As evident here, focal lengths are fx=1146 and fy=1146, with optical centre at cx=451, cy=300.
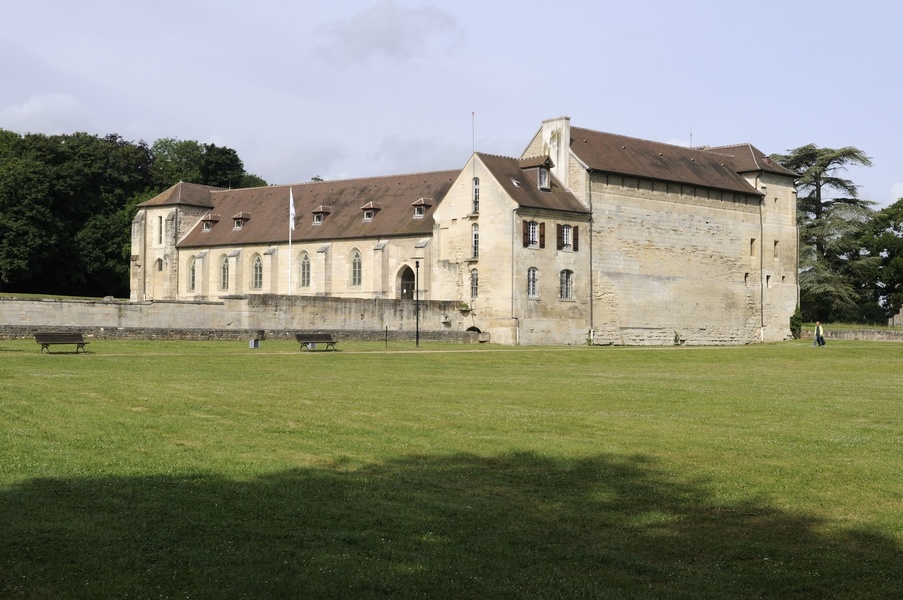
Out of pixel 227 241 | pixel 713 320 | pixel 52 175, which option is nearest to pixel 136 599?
pixel 713 320

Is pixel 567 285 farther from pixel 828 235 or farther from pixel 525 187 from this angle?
pixel 828 235

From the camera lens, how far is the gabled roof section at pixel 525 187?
2462 inches

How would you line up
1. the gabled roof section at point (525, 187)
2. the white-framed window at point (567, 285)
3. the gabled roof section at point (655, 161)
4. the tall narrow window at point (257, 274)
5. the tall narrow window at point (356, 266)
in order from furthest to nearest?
the tall narrow window at point (257, 274) → the tall narrow window at point (356, 266) → the gabled roof section at point (655, 161) → the white-framed window at point (567, 285) → the gabled roof section at point (525, 187)

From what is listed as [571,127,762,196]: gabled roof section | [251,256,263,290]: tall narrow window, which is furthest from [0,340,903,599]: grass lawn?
[251,256,263,290]: tall narrow window

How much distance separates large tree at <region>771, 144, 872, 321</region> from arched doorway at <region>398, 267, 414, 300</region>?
3101 cm

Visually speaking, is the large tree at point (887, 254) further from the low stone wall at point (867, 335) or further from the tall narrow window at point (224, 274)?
the tall narrow window at point (224, 274)

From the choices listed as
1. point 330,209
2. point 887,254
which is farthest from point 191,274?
point 887,254

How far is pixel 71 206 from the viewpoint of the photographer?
86500 mm

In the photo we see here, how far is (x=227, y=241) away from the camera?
7912 centimetres

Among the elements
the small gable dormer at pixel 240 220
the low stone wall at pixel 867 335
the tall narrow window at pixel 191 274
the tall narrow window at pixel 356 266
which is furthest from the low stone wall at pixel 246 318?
the tall narrow window at pixel 191 274

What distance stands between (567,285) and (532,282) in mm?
2828

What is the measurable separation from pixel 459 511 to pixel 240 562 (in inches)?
106

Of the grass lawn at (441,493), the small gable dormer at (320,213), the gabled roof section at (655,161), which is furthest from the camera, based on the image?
the small gable dormer at (320,213)

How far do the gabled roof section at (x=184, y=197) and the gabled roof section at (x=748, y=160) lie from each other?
36432 mm
